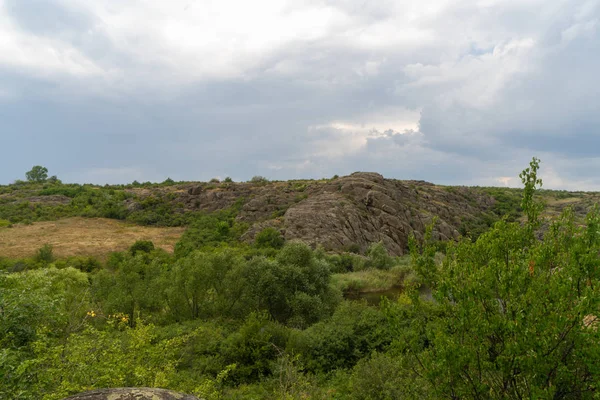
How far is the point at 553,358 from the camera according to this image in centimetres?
591

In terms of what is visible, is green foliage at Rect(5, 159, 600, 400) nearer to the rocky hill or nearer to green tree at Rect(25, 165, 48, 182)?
the rocky hill

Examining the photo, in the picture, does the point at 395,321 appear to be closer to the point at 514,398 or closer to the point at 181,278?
the point at 514,398

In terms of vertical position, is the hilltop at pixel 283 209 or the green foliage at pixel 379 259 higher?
the hilltop at pixel 283 209

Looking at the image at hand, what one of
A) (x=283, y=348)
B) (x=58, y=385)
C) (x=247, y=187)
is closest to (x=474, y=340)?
(x=58, y=385)

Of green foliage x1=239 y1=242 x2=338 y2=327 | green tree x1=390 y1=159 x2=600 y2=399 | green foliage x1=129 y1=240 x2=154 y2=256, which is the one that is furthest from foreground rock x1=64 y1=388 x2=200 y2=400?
green foliage x1=129 y1=240 x2=154 y2=256

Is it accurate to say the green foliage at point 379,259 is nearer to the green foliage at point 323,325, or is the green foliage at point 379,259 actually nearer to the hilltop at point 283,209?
the hilltop at point 283,209

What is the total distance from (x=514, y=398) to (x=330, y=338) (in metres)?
16.8

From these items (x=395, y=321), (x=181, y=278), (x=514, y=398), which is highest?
(x=395, y=321)

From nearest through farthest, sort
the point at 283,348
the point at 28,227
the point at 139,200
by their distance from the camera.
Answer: the point at 283,348 → the point at 28,227 → the point at 139,200

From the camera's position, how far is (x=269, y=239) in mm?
55812

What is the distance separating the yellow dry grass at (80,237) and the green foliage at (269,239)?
1378cm

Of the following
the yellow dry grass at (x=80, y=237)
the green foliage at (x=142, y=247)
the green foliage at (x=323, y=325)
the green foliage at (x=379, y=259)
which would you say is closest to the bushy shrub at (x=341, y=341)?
the green foliage at (x=323, y=325)

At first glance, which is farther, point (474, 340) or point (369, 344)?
point (369, 344)

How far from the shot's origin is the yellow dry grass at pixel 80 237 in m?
50.3
